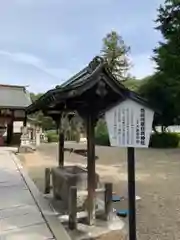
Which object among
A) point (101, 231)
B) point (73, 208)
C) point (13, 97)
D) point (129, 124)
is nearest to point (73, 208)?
point (73, 208)

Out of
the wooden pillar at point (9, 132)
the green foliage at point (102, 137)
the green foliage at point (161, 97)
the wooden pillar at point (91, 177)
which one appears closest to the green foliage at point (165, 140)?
the green foliage at point (161, 97)

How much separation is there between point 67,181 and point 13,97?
1856 cm

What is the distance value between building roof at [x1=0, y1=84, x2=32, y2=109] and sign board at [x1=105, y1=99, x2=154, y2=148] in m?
18.2

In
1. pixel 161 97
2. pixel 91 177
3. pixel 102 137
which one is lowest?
pixel 91 177

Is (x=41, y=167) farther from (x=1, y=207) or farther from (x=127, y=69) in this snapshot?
(x=127, y=69)

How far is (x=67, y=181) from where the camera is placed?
5562 mm

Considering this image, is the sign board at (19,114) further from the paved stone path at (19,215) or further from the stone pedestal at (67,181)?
the stone pedestal at (67,181)

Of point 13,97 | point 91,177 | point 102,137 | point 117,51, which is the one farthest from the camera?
point 117,51

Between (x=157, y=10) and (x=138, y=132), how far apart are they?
1821 centimetres

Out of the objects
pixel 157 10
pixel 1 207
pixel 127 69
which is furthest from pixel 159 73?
pixel 1 207

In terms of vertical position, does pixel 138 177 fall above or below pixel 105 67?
below

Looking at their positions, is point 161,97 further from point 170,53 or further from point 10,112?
point 10,112

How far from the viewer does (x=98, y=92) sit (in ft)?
14.7

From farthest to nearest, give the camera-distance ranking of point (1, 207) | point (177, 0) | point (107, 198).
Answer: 1. point (177, 0)
2. point (1, 207)
3. point (107, 198)
